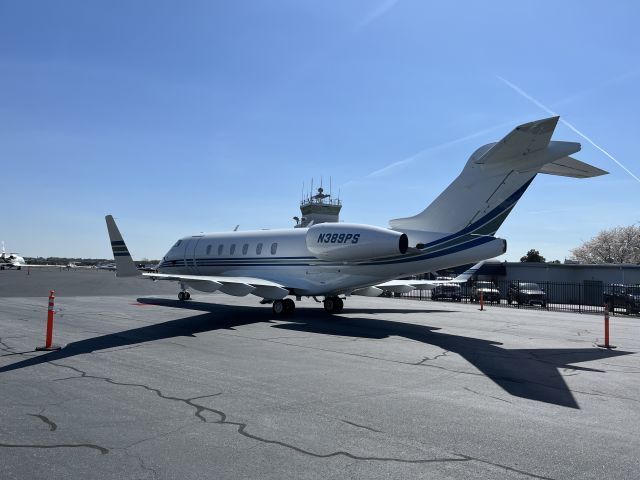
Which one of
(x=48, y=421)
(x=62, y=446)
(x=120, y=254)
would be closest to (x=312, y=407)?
(x=62, y=446)

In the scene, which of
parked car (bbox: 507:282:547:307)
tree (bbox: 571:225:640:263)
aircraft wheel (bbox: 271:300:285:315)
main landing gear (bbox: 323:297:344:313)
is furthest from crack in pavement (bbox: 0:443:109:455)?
tree (bbox: 571:225:640:263)

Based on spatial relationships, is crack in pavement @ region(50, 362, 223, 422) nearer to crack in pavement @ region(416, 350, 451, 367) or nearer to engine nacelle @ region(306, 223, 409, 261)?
crack in pavement @ region(416, 350, 451, 367)

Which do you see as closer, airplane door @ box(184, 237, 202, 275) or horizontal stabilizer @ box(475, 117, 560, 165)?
horizontal stabilizer @ box(475, 117, 560, 165)

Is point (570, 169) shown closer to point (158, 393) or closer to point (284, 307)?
point (284, 307)

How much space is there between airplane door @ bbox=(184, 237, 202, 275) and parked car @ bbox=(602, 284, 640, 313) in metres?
20.6

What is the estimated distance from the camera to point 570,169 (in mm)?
13875

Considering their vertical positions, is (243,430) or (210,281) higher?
(210,281)

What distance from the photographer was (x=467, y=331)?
15031mm

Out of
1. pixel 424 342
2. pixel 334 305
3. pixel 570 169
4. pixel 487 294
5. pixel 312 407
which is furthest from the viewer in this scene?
pixel 487 294

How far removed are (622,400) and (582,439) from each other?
92.4 inches

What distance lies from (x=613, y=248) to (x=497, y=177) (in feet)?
277

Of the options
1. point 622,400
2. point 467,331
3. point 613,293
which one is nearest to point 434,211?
point 467,331

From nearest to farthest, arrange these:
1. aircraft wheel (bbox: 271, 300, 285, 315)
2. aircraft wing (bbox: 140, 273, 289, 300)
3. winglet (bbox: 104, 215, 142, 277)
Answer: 1. aircraft wing (bbox: 140, 273, 289, 300)
2. winglet (bbox: 104, 215, 142, 277)
3. aircraft wheel (bbox: 271, 300, 285, 315)

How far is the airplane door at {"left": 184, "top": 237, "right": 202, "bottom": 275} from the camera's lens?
24236 millimetres
